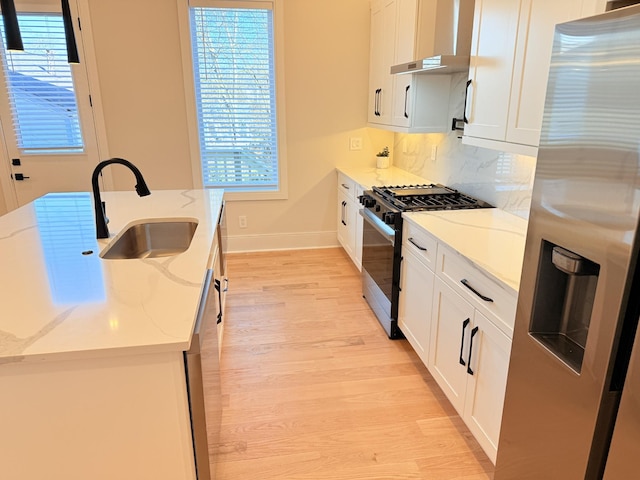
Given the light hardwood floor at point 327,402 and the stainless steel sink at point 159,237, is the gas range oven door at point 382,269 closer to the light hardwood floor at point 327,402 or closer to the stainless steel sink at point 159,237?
the light hardwood floor at point 327,402

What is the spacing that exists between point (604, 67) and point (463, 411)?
159cm

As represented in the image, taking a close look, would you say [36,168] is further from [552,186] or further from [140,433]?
[552,186]

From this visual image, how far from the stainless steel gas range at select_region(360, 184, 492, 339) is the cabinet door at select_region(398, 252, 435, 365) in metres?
0.09

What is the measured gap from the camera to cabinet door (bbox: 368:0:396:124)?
3.59 metres

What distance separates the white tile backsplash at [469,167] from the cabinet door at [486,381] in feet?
3.15

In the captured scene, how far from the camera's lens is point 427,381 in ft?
8.34

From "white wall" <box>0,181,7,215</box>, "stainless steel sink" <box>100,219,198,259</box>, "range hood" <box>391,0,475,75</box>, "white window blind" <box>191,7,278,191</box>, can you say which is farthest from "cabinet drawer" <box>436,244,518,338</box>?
"white wall" <box>0,181,7,215</box>

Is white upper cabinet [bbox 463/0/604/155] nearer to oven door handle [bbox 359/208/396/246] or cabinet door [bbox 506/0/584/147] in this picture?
cabinet door [bbox 506/0/584/147]

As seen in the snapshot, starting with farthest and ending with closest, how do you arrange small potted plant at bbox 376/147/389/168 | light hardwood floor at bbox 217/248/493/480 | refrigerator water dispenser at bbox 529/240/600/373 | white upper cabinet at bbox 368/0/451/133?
small potted plant at bbox 376/147/389/168 → white upper cabinet at bbox 368/0/451/133 → light hardwood floor at bbox 217/248/493/480 → refrigerator water dispenser at bbox 529/240/600/373

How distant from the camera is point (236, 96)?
4.29 metres

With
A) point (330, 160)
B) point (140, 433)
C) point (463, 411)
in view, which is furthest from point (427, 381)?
point (330, 160)

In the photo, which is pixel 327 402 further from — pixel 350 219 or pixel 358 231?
pixel 350 219

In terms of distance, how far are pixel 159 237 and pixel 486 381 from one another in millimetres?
1898

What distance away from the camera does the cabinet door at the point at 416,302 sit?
2.39 metres
